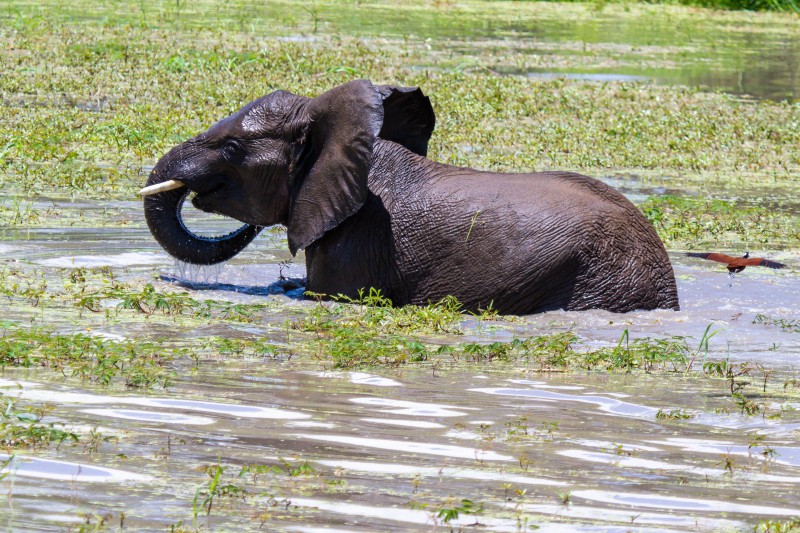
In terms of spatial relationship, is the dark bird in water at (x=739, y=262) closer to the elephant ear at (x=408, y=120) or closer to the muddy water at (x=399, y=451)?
the muddy water at (x=399, y=451)

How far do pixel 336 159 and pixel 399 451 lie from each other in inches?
139

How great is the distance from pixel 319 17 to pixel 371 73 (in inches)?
252

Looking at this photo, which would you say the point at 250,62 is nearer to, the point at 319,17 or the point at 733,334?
the point at 319,17

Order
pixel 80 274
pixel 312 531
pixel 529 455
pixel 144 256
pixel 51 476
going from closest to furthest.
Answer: pixel 312 531 → pixel 51 476 → pixel 529 455 → pixel 80 274 → pixel 144 256

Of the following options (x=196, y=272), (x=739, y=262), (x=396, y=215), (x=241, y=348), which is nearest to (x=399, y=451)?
(x=241, y=348)

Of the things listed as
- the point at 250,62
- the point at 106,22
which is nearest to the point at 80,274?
the point at 250,62

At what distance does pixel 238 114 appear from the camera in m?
8.77

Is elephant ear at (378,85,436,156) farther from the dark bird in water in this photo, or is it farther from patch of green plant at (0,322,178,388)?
patch of green plant at (0,322,178,388)

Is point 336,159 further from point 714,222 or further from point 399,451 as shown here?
point 714,222

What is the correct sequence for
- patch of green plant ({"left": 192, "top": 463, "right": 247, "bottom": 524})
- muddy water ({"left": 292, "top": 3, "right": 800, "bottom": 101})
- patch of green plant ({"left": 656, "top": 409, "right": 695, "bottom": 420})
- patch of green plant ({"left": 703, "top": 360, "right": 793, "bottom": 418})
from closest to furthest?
1. patch of green plant ({"left": 192, "top": 463, "right": 247, "bottom": 524})
2. patch of green plant ({"left": 656, "top": 409, "right": 695, "bottom": 420})
3. patch of green plant ({"left": 703, "top": 360, "right": 793, "bottom": 418})
4. muddy water ({"left": 292, "top": 3, "right": 800, "bottom": 101})

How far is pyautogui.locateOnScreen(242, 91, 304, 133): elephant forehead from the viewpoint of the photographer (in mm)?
8672

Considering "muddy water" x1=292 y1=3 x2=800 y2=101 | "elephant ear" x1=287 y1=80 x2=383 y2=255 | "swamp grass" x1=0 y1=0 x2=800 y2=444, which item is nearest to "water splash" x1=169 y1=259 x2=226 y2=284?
"swamp grass" x1=0 y1=0 x2=800 y2=444

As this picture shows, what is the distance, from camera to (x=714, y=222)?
11.4 m

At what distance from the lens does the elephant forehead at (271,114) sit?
867 centimetres
